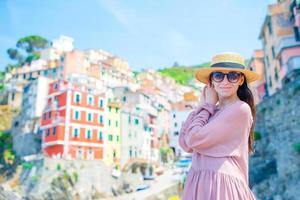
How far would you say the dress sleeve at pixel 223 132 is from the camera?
2646 mm

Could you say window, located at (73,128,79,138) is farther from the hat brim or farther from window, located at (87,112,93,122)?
the hat brim

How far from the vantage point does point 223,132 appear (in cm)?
265

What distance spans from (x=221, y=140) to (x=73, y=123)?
35.2 meters

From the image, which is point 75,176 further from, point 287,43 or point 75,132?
point 287,43

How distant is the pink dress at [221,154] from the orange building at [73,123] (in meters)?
34.0

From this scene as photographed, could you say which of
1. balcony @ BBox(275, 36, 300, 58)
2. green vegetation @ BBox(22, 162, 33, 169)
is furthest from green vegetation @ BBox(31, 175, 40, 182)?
balcony @ BBox(275, 36, 300, 58)

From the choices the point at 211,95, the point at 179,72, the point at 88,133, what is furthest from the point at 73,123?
the point at 179,72

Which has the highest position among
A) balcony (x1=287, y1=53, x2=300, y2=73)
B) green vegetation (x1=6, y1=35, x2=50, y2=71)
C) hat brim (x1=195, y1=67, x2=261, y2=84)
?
green vegetation (x1=6, y1=35, x2=50, y2=71)

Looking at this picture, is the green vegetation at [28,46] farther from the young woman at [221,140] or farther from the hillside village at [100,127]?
the young woman at [221,140]

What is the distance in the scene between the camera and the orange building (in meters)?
35.8

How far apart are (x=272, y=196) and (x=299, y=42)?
13068 mm

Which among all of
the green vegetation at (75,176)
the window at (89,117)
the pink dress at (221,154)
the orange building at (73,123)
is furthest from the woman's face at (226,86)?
the window at (89,117)

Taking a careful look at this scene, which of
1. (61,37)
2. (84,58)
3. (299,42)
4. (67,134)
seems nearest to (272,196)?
(299,42)

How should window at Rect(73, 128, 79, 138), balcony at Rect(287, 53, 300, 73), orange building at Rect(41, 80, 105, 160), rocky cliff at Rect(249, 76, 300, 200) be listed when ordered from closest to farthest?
rocky cliff at Rect(249, 76, 300, 200) < balcony at Rect(287, 53, 300, 73) < orange building at Rect(41, 80, 105, 160) < window at Rect(73, 128, 79, 138)
